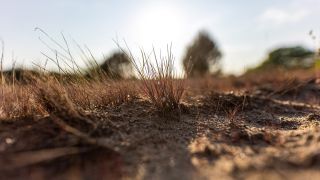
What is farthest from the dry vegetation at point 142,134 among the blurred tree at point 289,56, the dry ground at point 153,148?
the blurred tree at point 289,56

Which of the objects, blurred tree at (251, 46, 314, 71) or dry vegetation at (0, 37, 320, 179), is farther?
blurred tree at (251, 46, 314, 71)

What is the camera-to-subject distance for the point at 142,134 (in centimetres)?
315

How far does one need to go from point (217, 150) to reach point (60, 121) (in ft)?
3.61

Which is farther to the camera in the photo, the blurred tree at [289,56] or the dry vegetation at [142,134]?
the blurred tree at [289,56]

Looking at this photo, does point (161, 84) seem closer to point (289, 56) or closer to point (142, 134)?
point (142, 134)

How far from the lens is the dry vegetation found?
249 cm

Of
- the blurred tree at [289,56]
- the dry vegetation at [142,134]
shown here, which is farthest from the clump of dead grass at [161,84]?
the blurred tree at [289,56]

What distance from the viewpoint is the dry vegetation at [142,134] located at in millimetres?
2494

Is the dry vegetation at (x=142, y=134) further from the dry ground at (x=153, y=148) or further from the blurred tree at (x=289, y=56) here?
the blurred tree at (x=289, y=56)

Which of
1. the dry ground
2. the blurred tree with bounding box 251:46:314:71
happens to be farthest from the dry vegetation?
the blurred tree with bounding box 251:46:314:71

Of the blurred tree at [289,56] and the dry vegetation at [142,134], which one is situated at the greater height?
the blurred tree at [289,56]

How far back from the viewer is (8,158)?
265 centimetres

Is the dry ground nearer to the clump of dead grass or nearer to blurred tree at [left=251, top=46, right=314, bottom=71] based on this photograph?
the clump of dead grass

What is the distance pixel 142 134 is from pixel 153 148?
27 cm
